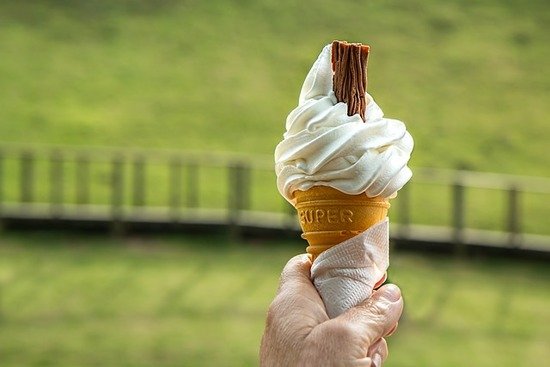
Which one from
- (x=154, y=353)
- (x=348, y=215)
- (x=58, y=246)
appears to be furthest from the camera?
(x=58, y=246)

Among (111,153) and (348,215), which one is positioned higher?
(348,215)

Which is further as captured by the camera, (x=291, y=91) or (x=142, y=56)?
(x=142, y=56)

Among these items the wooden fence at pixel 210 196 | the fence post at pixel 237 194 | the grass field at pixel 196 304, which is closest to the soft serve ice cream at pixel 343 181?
the grass field at pixel 196 304

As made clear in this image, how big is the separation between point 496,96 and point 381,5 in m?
A: 3.63

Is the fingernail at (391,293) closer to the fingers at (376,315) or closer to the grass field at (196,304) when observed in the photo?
the fingers at (376,315)

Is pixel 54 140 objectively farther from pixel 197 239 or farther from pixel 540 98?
pixel 540 98

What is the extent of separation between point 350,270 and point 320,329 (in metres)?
0.21

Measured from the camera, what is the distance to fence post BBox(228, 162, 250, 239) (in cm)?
1550

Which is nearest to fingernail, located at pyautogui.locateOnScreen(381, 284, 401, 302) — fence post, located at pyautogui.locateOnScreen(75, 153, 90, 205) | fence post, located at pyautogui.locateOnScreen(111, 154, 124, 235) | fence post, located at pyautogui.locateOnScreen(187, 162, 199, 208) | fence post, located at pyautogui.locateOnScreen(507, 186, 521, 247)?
fence post, located at pyautogui.locateOnScreen(507, 186, 521, 247)

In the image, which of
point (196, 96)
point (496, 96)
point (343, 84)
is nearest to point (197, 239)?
point (196, 96)

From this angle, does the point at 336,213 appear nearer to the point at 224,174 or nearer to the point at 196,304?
the point at 196,304

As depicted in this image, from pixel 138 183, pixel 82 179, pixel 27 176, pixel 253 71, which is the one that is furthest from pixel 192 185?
pixel 253 71

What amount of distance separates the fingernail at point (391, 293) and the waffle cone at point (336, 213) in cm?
13

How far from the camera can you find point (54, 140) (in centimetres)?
1792
